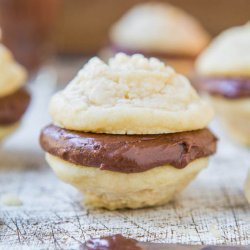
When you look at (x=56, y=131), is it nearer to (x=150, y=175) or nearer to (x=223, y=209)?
(x=150, y=175)

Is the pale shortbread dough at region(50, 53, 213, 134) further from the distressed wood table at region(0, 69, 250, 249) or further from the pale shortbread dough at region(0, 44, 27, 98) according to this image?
the pale shortbread dough at region(0, 44, 27, 98)

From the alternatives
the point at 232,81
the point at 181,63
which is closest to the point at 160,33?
the point at 181,63

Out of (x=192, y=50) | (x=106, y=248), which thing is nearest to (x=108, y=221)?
(x=106, y=248)

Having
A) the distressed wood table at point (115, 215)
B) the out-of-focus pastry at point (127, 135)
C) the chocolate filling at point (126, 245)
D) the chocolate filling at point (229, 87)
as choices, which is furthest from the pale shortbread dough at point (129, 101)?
the chocolate filling at point (229, 87)

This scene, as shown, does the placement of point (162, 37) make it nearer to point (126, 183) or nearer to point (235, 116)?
point (235, 116)

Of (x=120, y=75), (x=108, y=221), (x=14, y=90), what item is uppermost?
(x=14, y=90)

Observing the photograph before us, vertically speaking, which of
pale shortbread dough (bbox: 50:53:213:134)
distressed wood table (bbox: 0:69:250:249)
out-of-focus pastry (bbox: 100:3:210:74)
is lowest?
distressed wood table (bbox: 0:69:250:249)

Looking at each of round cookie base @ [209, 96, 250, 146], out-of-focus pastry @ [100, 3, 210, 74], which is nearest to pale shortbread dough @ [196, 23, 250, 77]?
round cookie base @ [209, 96, 250, 146]

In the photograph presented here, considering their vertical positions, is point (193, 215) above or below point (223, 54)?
below
